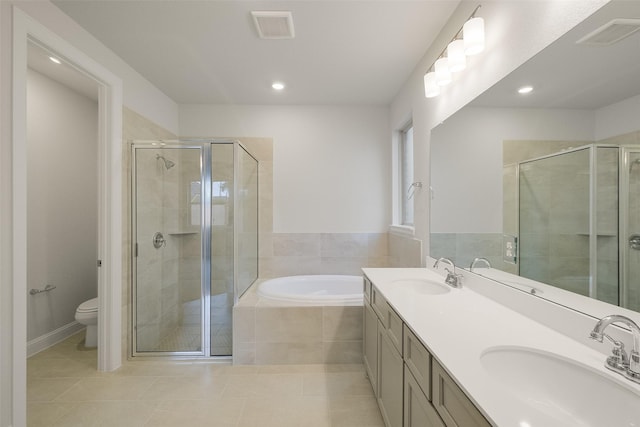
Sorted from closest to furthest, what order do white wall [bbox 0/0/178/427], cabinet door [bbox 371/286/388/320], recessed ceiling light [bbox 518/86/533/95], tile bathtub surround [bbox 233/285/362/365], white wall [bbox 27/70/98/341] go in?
recessed ceiling light [bbox 518/86/533/95] < white wall [bbox 0/0/178/427] < cabinet door [bbox 371/286/388/320] < tile bathtub surround [bbox 233/285/362/365] < white wall [bbox 27/70/98/341]

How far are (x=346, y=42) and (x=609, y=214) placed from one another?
6.34ft

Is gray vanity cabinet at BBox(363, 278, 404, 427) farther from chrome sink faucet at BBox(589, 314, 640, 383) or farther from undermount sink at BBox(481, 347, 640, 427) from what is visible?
chrome sink faucet at BBox(589, 314, 640, 383)

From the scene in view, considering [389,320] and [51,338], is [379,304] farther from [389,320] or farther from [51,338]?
[51,338]

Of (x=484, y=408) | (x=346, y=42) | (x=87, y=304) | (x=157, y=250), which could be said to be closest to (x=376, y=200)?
(x=346, y=42)

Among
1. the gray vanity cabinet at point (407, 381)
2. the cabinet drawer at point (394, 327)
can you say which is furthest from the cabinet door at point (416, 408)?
the cabinet drawer at point (394, 327)

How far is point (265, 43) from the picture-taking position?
213 cm

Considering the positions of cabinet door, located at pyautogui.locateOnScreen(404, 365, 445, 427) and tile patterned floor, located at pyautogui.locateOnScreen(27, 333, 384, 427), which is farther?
tile patterned floor, located at pyautogui.locateOnScreen(27, 333, 384, 427)

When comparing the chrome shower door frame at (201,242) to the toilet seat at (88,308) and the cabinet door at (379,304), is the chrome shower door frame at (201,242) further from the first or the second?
the cabinet door at (379,304)

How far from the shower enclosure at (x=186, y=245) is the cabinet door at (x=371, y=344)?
1163 mm

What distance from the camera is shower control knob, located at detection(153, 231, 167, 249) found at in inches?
104

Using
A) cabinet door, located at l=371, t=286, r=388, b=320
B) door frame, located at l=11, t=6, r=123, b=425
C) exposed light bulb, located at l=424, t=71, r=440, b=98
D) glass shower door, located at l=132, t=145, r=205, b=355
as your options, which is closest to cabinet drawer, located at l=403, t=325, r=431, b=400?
cabinet door, located at l=371, t=286, r=388, b=320

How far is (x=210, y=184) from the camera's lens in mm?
2521

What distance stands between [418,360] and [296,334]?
1.46 metres

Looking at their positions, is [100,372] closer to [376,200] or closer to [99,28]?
[99,28]
